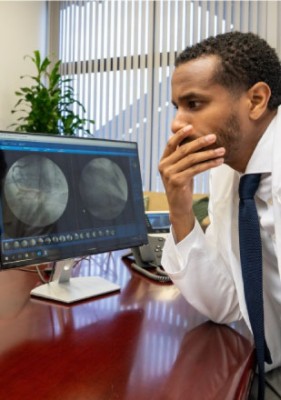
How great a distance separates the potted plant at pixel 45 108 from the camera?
4008 mm

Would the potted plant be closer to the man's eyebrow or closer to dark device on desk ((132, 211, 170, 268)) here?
dark device on desk ((132, 211, 170, 268))

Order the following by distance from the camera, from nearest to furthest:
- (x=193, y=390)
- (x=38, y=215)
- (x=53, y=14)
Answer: (x=193, y=390)
(x=38, y=215)
(x=53, y=14)

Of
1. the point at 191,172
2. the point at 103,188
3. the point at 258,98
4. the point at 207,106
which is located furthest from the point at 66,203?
the point at 258,98

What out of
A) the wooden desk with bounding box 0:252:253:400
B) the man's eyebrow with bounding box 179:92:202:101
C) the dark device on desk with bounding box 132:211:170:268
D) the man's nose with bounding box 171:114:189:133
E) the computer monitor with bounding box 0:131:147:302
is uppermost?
the man's eyebrow with bounding box 179:92:202:101

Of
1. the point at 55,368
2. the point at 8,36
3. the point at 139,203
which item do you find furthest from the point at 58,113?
the point at 55,368

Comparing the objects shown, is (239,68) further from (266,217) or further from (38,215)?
(38,215)

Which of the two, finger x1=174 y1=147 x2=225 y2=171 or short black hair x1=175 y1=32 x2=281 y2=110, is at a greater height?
short black hair x1=175 y1=32 x2=281 y2=110

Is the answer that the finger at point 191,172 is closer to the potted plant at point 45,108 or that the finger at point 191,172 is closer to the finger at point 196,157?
the finger at point 196,157

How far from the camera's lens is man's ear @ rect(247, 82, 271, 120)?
3.36 ft

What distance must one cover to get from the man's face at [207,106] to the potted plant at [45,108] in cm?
314

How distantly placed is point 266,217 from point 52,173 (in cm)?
54

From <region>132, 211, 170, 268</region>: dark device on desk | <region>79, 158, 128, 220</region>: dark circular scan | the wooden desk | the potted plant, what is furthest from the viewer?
the potted plant

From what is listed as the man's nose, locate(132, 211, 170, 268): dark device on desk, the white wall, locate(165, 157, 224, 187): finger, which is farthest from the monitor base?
the white wall

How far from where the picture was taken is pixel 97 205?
3.52 ft
